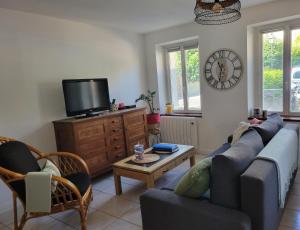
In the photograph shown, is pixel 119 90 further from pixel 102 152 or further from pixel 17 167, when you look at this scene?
pixel 17 167

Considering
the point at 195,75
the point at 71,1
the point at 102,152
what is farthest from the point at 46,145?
the point at 195,75

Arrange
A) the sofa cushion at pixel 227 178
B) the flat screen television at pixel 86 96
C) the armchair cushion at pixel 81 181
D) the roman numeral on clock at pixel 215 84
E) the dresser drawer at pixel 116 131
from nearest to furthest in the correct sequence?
the sofa cushion at pixel 227 178, the armchair cushion at pixel 81 181, the flat screen television at pixel 86 96, the dresser drawer at pixel 116 131, the roman numeral on clock at pixel 215 84

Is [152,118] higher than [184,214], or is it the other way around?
[152,118]

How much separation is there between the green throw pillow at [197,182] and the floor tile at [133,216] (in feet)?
3.05

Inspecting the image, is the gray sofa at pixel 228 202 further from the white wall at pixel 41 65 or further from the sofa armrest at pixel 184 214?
the white wall at pixel 41 65

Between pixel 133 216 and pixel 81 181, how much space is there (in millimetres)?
667

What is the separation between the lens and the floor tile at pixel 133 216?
2386 millimetres

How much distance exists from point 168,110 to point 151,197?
10.3 feet

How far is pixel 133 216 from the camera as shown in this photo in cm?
249

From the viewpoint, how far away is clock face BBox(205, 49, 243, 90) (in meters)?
3.71

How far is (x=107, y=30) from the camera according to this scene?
4023 millimetres

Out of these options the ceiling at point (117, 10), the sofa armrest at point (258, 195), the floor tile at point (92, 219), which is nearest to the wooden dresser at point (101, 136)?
the floor tile at point (92, 219)

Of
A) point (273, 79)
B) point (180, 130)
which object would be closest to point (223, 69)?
point (273, 79)

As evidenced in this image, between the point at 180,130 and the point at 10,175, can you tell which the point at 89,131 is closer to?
the point at 10,175
